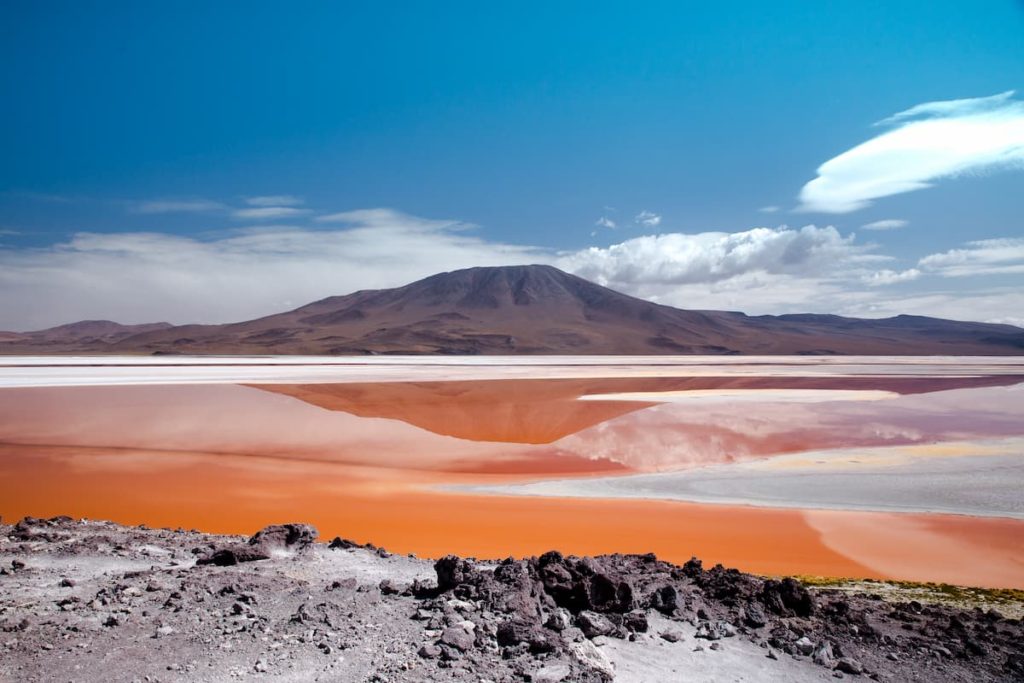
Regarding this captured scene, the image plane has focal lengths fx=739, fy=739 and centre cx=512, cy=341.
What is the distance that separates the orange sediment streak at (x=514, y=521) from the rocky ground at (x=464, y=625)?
7.10 ft

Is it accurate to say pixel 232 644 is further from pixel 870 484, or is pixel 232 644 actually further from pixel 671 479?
pixel 870 484

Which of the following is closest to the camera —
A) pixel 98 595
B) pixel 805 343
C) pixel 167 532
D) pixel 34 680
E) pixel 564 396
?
pixel 34 680

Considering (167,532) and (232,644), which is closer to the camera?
(232,644)

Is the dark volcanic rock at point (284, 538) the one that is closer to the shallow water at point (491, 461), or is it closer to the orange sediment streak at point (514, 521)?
the orange sediment streak at point (514, 521)

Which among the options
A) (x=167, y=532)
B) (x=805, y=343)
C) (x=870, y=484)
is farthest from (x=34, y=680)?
(x=805, y=343)

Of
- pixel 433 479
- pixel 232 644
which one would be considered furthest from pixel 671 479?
pixel 232 644

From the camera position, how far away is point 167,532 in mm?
8312

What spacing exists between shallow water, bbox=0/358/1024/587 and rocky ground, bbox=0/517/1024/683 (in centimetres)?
246

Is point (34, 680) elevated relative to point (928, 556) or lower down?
elevated

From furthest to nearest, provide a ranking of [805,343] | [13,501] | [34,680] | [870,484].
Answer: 1. [805,343]
2. [870,484]
3. [13,501]
4. [34,680]

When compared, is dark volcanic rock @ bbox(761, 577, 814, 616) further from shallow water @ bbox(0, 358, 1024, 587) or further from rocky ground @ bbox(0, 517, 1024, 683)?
shallow water @ bbox(0, 358, 1024, 587)

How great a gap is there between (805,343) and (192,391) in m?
158

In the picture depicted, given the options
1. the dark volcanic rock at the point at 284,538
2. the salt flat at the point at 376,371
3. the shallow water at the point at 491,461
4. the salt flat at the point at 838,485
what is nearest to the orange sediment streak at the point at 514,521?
the shallow water at the point at 491,461

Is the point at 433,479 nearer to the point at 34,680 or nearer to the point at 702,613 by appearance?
the point at 702,613
